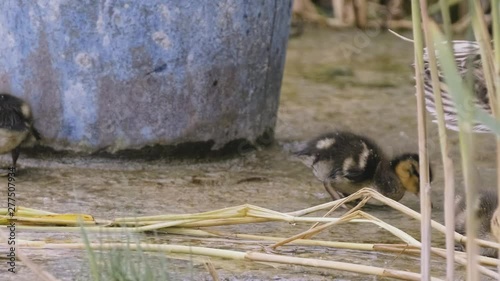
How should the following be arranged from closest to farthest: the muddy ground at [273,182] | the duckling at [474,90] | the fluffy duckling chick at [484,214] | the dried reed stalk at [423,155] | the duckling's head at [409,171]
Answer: the dried reed stalk at [423,155]
the muddy ground at [273,182]
the fluffy duckling chick at [484,214]
the duckling at [474,90]
the duckling's head at [409,171]

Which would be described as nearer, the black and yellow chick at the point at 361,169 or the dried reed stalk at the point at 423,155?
the dried reed stalk at the point at 423,155

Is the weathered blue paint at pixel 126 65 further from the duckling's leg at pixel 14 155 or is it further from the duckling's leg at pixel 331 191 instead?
the duckling's leg at pixel 331 191

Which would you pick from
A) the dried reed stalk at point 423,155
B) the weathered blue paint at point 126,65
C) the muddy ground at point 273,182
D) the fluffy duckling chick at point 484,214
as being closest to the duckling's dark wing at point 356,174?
the muddy ground at point 273,182

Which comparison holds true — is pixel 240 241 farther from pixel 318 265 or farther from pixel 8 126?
pixel 8 126

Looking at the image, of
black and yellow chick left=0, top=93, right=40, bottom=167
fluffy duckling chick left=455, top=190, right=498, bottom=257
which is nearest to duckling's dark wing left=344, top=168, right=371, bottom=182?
fluffy duckling chick left=455, top=190, right=498, bottom=257

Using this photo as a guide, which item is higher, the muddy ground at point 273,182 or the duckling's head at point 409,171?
the duckling's head at point 409,171

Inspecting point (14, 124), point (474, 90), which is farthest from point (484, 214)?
point (14, 124)

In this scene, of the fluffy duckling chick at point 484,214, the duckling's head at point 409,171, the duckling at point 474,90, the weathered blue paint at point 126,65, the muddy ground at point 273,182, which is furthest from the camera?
the weathered blue paint at point 126,65

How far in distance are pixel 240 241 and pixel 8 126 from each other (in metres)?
1.10

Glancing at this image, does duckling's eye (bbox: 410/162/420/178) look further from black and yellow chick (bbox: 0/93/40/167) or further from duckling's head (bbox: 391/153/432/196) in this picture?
black and yellow chick (bbox: 0/93/40/167)

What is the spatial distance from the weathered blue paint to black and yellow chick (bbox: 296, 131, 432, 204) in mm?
500

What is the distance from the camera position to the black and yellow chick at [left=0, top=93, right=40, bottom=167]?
366 cm

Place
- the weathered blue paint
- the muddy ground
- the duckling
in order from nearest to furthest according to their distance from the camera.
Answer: the muddy ground < the duckling < the weathered blue paint

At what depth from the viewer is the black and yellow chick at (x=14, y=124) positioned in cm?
366
